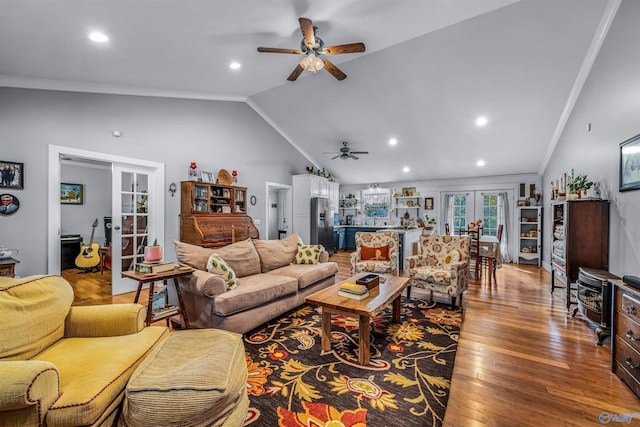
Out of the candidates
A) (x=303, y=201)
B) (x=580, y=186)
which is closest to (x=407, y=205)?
(x=303, y=201)

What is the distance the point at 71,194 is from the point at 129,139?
11.6 ft

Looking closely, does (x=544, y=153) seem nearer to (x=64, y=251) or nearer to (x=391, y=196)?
(x=391, y=196)

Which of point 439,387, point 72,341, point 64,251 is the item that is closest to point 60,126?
point 72,341

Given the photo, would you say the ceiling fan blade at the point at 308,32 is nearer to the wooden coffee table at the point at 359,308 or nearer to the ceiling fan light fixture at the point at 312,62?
the ceiling fan light fixture at the point at 312,62

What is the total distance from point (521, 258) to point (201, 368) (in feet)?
25.2

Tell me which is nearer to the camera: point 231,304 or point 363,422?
point 363,422

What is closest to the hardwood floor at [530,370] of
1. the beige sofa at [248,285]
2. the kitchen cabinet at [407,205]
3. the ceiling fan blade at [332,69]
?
the beige sofa at [248,285]

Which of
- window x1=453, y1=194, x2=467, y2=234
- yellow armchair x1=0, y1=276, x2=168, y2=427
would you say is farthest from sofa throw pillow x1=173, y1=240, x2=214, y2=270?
window x1=453, y1=194, x2=467, y2=234

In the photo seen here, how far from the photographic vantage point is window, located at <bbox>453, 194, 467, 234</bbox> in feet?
25.4

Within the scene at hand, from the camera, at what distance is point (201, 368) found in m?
1.32

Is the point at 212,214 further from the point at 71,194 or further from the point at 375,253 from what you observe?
the point at 71,194

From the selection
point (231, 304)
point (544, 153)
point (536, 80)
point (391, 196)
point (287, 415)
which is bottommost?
point (287, 415)

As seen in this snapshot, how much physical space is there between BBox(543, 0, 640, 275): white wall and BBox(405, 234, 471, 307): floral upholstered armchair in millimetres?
1391

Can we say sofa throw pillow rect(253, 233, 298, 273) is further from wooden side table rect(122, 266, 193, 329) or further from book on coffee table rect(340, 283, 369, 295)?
book on coffee table rect(340, 283, 369, 295)
